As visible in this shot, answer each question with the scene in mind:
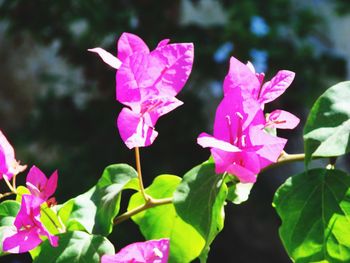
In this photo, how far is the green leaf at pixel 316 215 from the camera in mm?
327

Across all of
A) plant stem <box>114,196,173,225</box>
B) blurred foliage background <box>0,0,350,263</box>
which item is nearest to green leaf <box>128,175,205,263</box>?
plant stem <box>114,196,173,225</box>

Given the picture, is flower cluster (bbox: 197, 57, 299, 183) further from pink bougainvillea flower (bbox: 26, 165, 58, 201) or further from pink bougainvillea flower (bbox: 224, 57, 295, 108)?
pink bougainvillea flower (bbox: 26, 165, 58, 201)

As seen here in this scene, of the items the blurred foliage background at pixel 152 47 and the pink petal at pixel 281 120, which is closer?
the pink petal at pixel 281 120

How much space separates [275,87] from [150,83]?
6 cm

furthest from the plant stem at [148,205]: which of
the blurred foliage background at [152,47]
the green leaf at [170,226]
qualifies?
the blurred foliage background at [152,47]

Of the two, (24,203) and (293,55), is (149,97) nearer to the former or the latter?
(24,203)

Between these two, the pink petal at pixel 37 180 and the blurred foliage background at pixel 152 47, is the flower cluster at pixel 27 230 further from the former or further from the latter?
the blurred foliage background at pixel 152 47

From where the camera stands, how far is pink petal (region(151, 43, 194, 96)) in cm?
34

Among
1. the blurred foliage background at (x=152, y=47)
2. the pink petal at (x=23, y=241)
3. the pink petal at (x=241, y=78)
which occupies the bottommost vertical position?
the blurred foliage background at (x=152, y=47)

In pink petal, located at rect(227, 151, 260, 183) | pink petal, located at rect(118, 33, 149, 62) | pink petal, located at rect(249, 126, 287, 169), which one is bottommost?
pink petal, located at rect(227, 151, 260, 183)

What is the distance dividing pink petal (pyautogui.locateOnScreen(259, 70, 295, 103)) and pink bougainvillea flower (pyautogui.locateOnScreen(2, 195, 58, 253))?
0.12 metres

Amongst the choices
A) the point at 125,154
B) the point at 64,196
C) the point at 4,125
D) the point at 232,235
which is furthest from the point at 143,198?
the point at 4,125

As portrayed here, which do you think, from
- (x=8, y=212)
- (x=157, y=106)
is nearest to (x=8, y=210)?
(x=8, y=212)

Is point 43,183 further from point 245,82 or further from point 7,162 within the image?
point 245,82
